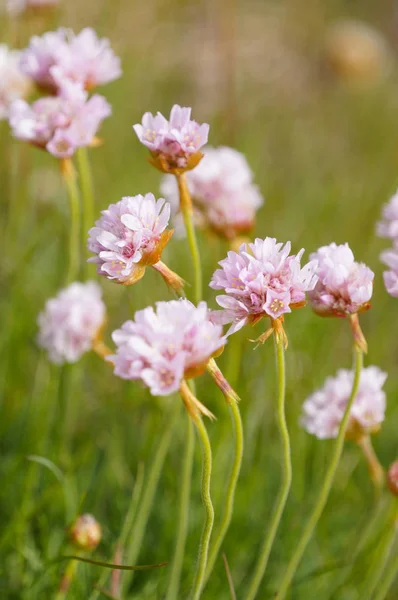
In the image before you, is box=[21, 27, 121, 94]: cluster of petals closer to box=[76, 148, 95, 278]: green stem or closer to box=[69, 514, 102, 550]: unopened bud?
box=[76, 148, 95, 278]: green stem

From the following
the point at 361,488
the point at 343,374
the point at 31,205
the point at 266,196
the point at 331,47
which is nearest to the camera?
the point at 343,374

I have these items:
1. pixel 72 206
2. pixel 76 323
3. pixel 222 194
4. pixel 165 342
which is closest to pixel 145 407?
pixel 76 323

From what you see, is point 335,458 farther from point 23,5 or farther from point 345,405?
point 23,5

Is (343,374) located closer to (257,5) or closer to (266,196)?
(266,196)

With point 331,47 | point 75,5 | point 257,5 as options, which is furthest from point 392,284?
point 257,5

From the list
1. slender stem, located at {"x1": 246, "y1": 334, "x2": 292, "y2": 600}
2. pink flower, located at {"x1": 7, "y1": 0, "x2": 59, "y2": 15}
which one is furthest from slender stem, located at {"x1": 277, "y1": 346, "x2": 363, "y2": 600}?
pink flower, located at {"x1": 7, "y1": 0, "x2": 59, "y2": 15}
